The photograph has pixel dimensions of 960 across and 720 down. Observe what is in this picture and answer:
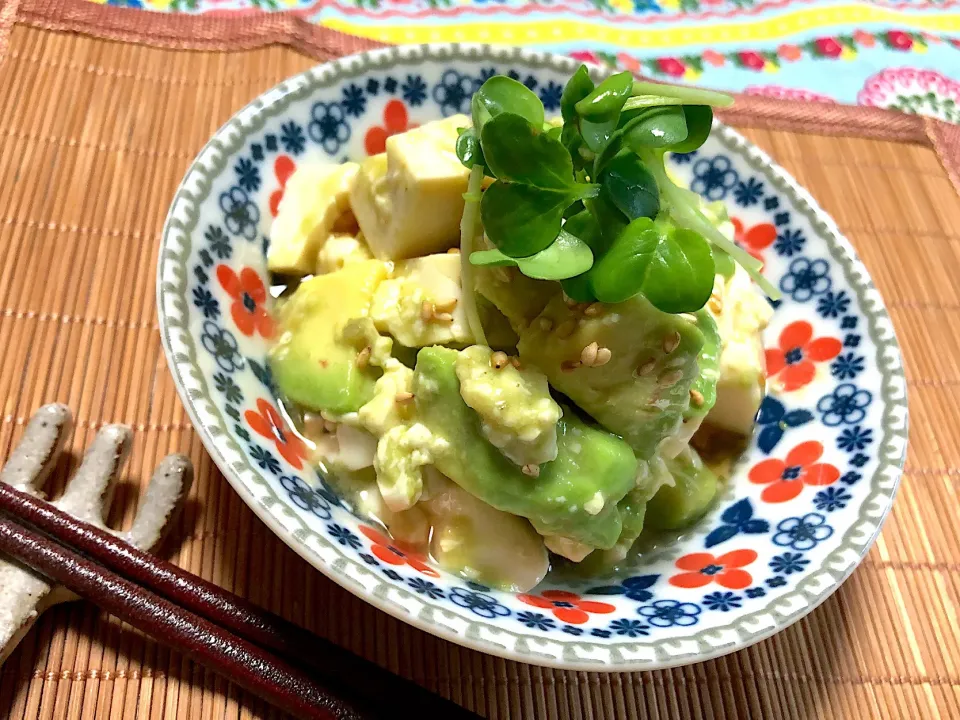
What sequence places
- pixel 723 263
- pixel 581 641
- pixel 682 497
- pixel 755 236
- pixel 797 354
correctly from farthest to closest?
1. pixel 755 236
2. pixel 797 354
3. pixel 723 263
4. pixel 682 497
5. pixel 581 641

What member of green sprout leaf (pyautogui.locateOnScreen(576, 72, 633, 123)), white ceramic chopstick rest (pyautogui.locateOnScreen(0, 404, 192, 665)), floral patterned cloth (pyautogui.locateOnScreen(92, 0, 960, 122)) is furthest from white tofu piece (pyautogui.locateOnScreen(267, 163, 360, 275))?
floral patterned cloth (pyautogui.locateOnScreen(92, 0, 960, 122))

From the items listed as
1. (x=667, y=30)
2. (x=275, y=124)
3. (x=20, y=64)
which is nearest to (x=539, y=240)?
(x=275, y=124)

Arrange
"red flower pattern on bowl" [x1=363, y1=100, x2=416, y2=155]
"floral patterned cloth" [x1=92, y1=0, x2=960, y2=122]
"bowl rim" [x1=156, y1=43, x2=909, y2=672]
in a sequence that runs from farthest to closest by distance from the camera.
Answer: "floral patterned cloth" [x1=92, y1=0, x2=960, y2=122]
"red flower pattern on bowl" [x1=363, y1=100, x2=416, y2=155]
"bowl rim" [x1=156, y1=43, x2=909, y2=672]

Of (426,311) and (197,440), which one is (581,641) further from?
(197,440)

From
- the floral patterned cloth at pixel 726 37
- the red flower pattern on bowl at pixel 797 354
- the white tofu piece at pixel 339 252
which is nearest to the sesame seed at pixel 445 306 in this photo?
the white tofu piece at pixel 339 252

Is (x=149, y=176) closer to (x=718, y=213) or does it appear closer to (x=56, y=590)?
(x=56, y=590)

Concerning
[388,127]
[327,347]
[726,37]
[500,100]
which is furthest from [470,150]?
[726,37]

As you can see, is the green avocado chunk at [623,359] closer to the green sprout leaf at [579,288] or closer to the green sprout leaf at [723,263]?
the green sprout leaf at [579,288]

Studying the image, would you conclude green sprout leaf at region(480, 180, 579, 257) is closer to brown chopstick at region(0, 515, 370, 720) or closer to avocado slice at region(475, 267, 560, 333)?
avocado slice at region(475, 267, 560, 333)
